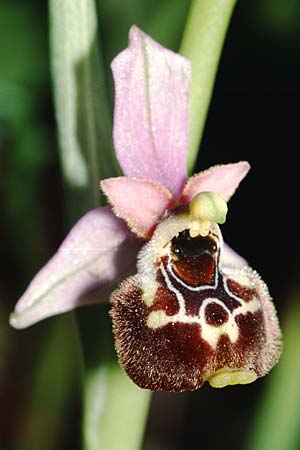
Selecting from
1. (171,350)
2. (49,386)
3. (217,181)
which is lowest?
(49,386)

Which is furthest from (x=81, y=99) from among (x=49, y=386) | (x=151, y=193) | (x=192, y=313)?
(x=49, y=386)

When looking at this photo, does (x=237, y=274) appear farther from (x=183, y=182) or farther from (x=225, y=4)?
(x=225, y=4)

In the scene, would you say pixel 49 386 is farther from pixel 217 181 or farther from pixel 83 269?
pixel 217 181

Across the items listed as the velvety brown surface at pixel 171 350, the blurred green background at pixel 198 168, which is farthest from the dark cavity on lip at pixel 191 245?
the blurred green background at pixel 198 168

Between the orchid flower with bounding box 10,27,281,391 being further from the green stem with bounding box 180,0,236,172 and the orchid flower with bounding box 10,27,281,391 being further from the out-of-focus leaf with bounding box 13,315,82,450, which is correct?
the out-of-focus leaf with bounding box 13,315,82,450

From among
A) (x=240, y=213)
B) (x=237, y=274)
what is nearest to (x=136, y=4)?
(x=240, y=213)

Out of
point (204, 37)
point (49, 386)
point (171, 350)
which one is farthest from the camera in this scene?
point (49, 386)
